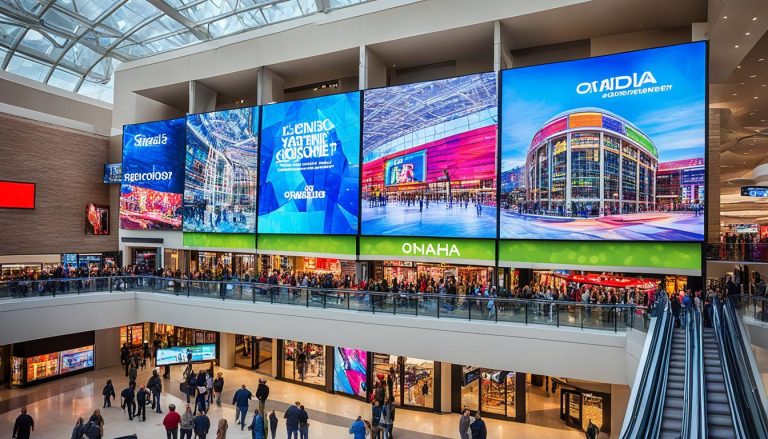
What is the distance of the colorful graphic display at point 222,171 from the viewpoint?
22188mm

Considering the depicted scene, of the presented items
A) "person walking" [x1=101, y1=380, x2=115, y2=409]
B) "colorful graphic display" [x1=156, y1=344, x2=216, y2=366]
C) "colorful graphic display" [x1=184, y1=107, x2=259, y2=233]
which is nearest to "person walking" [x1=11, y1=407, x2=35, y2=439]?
"person walking" [x1=101, y1=380, x2=115, y2=409]

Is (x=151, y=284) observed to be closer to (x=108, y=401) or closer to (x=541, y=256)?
(x=108, y=401)

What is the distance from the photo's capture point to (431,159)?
18109 millimetres

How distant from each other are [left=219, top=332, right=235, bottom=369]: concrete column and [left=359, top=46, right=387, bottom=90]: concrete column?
12410 millimetres

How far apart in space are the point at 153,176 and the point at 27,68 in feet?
35.1

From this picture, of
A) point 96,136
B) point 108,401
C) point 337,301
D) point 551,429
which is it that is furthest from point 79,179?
point 551,429

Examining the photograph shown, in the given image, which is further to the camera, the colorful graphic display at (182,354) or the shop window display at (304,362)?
the shop window display at (304,362)

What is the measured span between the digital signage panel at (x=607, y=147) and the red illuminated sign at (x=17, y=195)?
72.2ft

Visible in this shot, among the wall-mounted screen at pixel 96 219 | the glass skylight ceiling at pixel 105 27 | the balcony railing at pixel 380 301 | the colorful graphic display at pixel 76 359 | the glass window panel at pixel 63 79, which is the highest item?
the glass skylight ceiling at pixel 105 27

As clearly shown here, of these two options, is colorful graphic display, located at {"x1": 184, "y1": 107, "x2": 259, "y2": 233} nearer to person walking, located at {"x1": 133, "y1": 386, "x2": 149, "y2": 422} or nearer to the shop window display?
the shop window display

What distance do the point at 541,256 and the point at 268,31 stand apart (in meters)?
15.8

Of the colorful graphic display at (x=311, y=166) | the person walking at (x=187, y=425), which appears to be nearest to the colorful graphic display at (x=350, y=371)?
the colorful graphic display at (x=311, y=166)

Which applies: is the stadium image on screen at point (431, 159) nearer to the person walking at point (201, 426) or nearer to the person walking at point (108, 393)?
the person walking at point (201, 426)

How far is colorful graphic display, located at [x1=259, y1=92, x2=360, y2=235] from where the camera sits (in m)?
19.7
